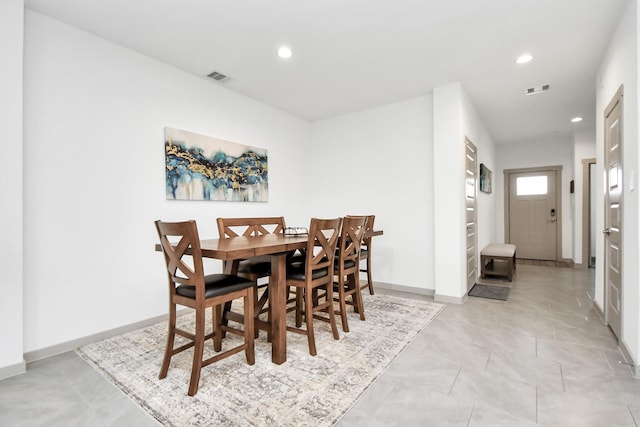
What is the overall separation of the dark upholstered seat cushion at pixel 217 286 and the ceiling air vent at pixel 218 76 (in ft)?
7.58

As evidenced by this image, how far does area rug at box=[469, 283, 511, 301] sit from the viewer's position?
3859 millimetres

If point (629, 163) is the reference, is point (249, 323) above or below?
below

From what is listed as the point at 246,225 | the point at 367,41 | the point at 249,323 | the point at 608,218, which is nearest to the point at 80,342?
the point at 249,323

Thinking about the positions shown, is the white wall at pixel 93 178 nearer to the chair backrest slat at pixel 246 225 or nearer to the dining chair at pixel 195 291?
the chair backrest slat at pixel 246 225

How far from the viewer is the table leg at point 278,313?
2.18 m

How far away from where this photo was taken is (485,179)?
5469 mm

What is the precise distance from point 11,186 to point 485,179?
593 cm

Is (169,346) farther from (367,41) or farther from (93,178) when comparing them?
(367,41)

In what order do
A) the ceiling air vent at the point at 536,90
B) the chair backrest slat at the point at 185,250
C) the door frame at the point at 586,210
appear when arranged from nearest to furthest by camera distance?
the chair backrest slat at the point at 185,250, the ceiling air vent at the point at 536,90, the door frame at the point at 586,210

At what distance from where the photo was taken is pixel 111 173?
8.94 feet

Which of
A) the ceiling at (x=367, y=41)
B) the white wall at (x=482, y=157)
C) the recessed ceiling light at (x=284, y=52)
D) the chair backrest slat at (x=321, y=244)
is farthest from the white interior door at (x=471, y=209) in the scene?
the recessed ceiling light at (x=284, y=52)

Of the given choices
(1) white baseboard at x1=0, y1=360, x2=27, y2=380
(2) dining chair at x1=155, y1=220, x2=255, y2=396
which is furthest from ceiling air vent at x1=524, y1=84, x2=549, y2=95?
(1) white baseboard at x1=0, y1=360, x2=27, y2=380

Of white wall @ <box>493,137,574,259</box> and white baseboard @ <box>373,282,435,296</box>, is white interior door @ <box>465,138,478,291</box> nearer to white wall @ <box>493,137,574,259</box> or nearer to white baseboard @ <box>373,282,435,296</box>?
→ white baseboard @ <box>373,282,435,296</box>

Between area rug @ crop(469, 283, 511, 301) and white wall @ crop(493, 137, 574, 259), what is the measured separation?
3.11 meters
